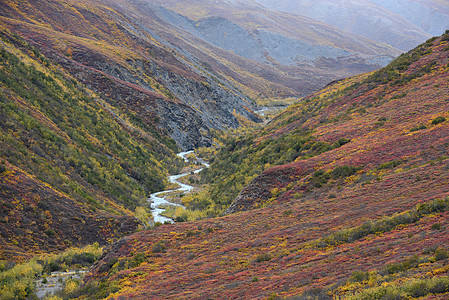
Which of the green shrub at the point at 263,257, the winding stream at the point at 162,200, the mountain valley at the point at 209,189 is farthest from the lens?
the winding stream at the point at 162,200

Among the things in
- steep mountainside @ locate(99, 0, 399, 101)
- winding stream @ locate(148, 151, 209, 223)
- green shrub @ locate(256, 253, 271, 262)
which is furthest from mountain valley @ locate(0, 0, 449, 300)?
steep mountainside @ locate(99, 0, 399, 101)

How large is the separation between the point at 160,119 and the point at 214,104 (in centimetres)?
2499

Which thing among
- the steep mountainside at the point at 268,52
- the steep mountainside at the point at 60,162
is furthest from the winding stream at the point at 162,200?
the steep mountainside at the point at 268,52

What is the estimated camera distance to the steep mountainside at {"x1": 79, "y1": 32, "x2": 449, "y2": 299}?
890 centimetres

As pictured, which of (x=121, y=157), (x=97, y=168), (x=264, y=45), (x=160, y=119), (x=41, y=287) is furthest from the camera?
(x=264, y=45)

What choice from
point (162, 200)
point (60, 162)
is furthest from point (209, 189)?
point (60, 162)

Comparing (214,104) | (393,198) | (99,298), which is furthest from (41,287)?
(214,104)

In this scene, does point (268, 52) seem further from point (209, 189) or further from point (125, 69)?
point (209, 189)

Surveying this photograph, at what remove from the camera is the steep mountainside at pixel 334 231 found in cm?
890

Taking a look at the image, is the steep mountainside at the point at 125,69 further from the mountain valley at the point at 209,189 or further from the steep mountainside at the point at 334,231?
the steep mountainside at the point at 334,231

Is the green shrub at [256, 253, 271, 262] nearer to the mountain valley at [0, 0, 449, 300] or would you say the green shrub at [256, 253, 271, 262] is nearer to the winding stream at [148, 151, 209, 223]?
the mountain valley at [0, 0, 449, 300]

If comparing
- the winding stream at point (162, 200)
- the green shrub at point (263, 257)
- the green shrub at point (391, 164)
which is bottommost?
the winding stream at point (162, 200)

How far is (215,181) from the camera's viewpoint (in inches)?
1521

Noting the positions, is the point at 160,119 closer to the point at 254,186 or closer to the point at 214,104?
the point at 214,104
